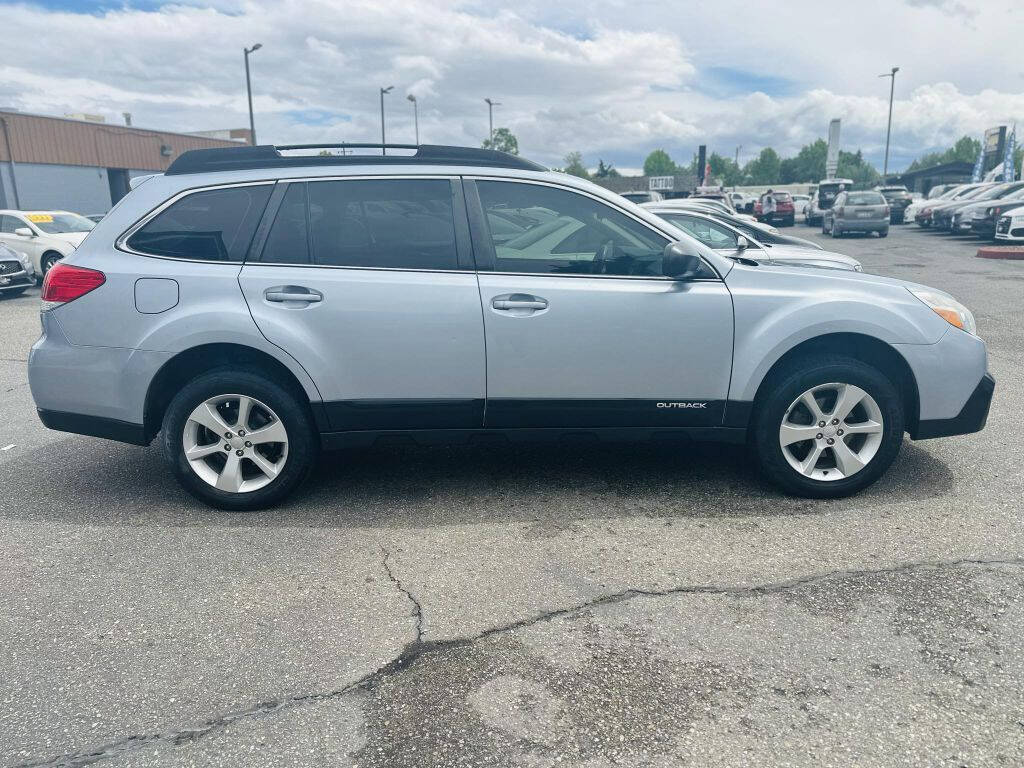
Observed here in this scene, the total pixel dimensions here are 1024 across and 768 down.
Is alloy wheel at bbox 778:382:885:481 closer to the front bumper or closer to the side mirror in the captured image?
the side mirror

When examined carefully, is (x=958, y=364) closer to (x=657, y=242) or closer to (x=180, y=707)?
(x=657, y=242)

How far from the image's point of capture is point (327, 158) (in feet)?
14.0

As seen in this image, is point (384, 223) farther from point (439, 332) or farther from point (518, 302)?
point (518, 302)

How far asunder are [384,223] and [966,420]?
3270 mm

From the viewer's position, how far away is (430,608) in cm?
324

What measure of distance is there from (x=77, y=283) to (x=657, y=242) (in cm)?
300

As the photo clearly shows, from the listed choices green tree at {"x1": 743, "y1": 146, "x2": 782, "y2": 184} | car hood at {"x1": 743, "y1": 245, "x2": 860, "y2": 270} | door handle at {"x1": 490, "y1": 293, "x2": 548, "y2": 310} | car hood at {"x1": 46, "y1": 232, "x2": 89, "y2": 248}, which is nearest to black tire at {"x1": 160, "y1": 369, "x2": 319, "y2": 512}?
door handle at {"x1": 490, "y1": 293, "x2": 548, "y2": 310}

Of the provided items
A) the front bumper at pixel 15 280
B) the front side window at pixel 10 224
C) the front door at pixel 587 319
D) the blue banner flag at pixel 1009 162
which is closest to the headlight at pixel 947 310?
the front door at pixel 587 319

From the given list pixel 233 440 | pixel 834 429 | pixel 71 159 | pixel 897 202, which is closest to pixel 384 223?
pixel 233 440

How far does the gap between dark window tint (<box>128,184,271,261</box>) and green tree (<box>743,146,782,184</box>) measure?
6467 inches

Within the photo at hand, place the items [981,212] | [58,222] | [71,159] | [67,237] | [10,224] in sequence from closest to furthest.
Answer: [67,237], [10,224], [58,222], [981,212], [71,159]

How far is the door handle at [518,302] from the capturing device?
159 inches

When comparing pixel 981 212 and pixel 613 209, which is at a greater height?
pixel 613 209

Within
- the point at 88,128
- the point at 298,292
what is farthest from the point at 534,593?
the point at 88,128
